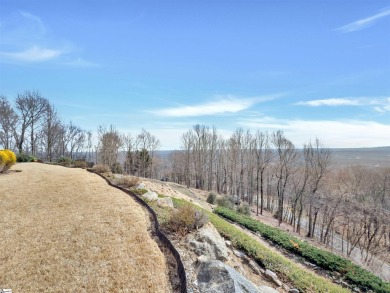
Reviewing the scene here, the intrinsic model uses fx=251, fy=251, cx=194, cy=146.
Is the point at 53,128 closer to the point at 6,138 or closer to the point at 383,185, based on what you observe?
the point at 6,138

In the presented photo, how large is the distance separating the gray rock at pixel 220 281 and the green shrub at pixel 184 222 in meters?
2.04

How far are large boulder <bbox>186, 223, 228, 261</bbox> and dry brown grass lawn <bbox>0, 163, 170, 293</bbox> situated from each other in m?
1.01

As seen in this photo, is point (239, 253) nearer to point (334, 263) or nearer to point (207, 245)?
point (207, 245)

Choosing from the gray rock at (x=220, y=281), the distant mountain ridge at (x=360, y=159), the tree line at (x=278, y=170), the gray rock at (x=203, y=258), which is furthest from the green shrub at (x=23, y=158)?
the distant mountain ridge at (x=360, y=159)

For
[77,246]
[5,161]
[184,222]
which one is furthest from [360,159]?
[77,246]

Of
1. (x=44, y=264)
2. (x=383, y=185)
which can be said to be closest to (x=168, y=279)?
(x=44, y=264)

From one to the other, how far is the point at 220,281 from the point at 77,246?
3.57 m

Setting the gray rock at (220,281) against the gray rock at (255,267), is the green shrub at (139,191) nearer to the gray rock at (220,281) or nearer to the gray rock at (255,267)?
the gray rock at (255,267)

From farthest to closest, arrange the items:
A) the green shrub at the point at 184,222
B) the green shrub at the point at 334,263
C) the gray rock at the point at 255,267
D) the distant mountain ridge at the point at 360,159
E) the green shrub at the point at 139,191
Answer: the distant mountain ridge at the point at 360,159 → the green shrub at the point at 139,191 → the green shrub at the point at 334,263 → the green shrub at the point at 184,222 → the gray rock at the point at 255,267

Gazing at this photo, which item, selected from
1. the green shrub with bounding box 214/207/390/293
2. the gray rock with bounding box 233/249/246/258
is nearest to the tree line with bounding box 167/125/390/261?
the green shrub with bounding box 214/207/390/293

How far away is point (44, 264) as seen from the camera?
5.37 m

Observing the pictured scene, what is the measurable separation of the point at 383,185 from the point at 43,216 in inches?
1563

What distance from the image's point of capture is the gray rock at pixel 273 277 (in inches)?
254

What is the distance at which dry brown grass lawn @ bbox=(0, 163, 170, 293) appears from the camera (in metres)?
4.80
